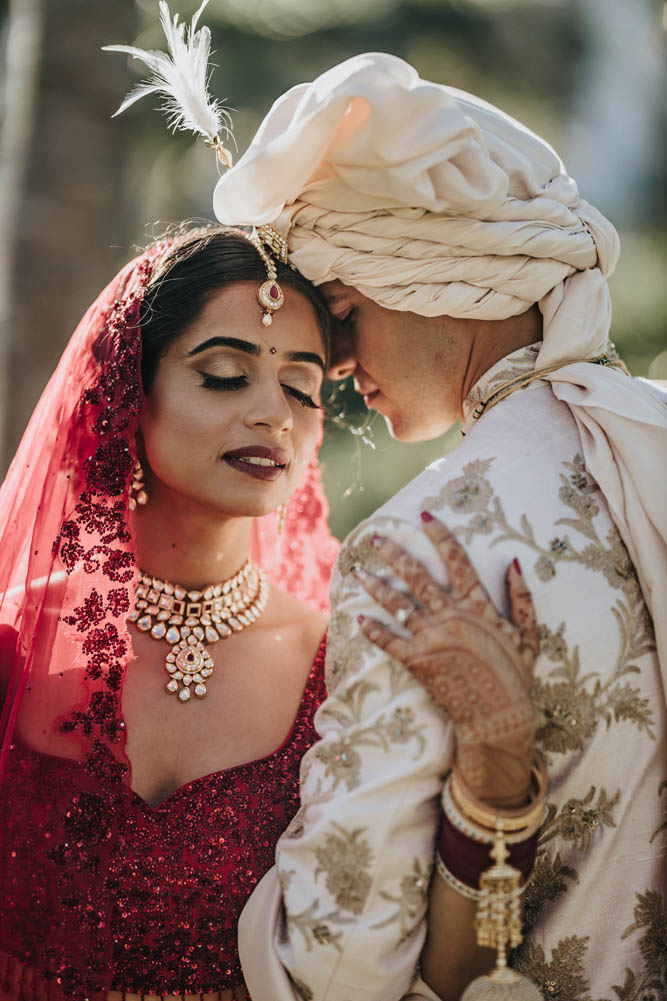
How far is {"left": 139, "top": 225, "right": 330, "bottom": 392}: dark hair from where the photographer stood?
7.42 feet

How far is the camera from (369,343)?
221 centimetres

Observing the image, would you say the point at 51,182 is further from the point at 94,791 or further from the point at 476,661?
the point at 476,661

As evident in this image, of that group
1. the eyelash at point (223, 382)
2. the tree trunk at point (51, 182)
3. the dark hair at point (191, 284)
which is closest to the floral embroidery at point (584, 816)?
the eyelash at point (223, 382)

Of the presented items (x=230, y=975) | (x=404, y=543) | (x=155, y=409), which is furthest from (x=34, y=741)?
(x=404, y=543)

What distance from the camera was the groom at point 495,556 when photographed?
155cm

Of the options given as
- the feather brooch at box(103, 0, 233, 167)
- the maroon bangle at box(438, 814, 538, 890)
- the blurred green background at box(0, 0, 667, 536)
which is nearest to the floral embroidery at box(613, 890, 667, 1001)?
the maroon bangle at box(438, 814, 538, 890)

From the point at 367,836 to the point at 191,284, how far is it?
53.3 inches

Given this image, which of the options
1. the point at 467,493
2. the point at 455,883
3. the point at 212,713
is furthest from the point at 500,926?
the point at 212,713

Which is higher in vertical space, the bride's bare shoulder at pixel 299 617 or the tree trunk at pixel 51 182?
the tree trunk at pixel 51 182

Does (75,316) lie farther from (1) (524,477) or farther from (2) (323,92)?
(1) (524,477)

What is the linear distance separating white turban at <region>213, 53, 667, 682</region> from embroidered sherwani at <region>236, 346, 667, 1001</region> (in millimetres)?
122

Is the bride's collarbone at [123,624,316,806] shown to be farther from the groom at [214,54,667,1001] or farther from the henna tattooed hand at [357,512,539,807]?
the henna tattooed hand at [357,512,539,807]

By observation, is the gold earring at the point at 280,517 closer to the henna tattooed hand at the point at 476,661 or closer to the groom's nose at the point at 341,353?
the groom's nose at the point at 341,353

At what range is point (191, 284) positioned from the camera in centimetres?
228
